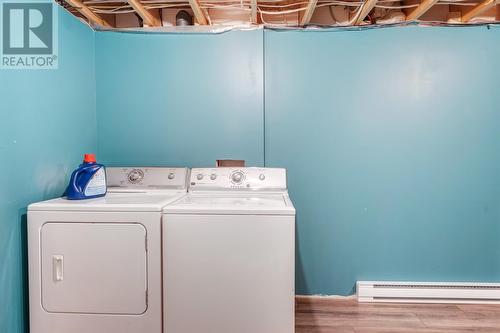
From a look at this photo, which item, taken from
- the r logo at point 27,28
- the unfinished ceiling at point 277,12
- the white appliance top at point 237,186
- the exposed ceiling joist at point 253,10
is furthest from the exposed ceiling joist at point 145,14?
the white appliance top at point 237,186

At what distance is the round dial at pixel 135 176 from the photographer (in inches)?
83.8

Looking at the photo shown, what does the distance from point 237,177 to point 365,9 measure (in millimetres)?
1429

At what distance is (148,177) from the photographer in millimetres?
2131

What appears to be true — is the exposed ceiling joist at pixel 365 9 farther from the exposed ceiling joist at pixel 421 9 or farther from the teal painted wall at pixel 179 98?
the teal painted wall at pixel 179 98

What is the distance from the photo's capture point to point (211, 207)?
1.50 meters

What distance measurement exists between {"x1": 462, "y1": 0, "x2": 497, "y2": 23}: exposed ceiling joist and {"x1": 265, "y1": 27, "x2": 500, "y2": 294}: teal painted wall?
0.10 meters

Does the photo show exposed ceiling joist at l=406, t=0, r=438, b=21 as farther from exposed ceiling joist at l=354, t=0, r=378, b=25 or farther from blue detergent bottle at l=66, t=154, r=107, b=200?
blue detergent bottle at l=66, t=154, r=107, b=200

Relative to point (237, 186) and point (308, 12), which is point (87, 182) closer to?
point (237, 186)

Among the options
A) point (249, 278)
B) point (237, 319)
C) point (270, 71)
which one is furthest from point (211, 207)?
point (270, 71)

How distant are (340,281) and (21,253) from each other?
201cm

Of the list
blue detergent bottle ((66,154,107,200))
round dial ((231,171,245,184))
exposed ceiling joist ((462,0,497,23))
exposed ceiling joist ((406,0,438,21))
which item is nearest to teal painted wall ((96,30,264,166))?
round dial ((231,171,245,184))

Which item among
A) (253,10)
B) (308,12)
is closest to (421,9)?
(308,12)

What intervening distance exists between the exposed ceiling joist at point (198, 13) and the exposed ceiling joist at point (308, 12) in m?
0.72

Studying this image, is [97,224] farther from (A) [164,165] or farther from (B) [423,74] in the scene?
(B) [423,74]
